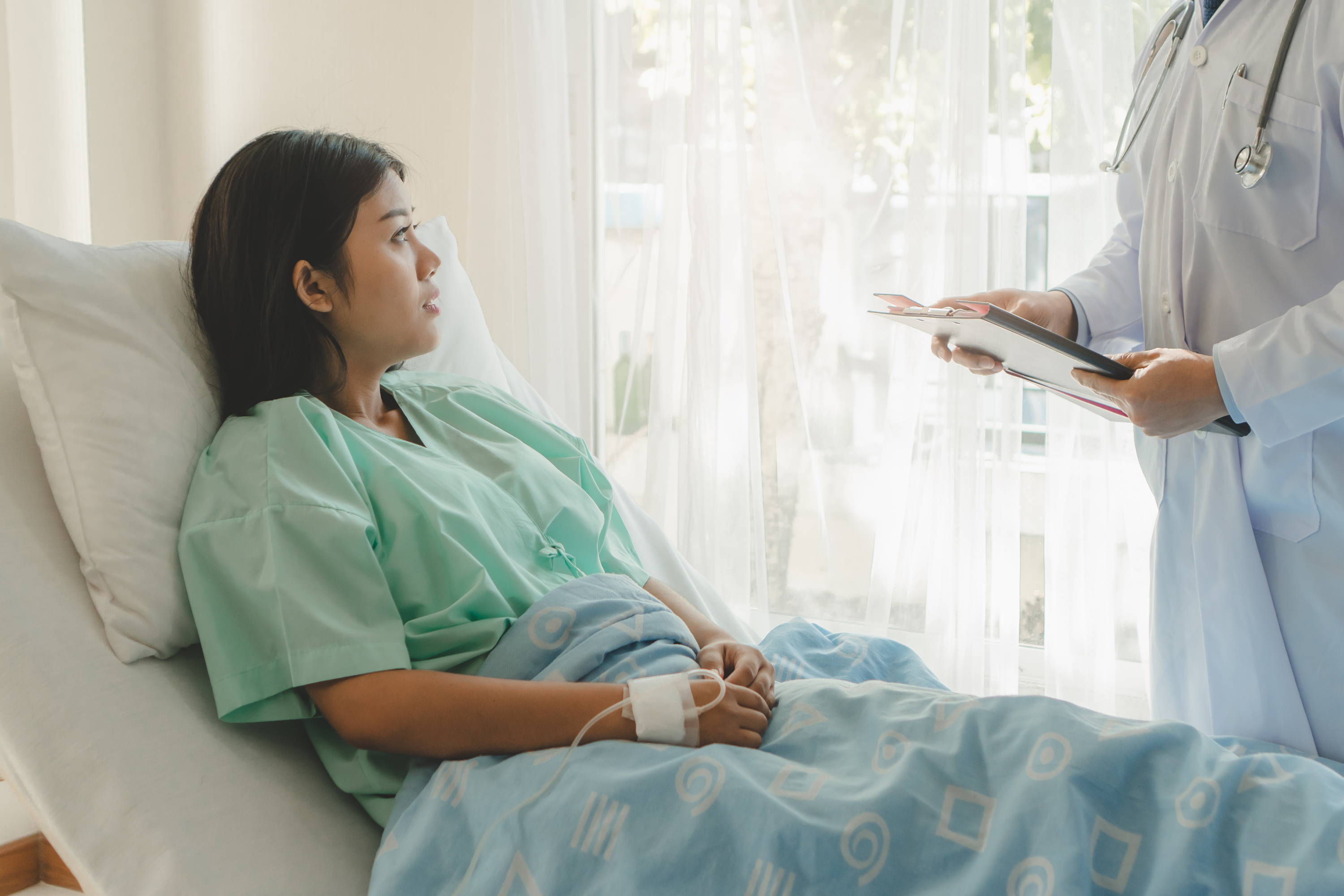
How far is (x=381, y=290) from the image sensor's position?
3.83 feet

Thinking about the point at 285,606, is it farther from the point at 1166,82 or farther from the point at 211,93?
the point at 211,93

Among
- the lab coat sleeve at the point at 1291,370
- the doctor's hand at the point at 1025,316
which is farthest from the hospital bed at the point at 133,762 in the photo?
the lab coat sleeve at the point at 1291,370

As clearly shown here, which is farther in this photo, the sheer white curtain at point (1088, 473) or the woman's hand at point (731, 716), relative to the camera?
the sheer white curtain at point (1088, 473)

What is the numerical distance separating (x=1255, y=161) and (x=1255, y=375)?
244 mm

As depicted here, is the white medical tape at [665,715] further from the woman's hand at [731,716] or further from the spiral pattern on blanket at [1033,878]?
the spiral pattern on blanket at [1033,878]

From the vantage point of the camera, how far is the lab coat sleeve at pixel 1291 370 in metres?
0.96

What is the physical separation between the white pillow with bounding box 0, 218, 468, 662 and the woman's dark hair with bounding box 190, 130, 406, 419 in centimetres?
4

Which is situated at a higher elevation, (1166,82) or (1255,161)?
(1166,82)

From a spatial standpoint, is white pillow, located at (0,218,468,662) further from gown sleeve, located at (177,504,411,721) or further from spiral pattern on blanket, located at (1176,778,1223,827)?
spiral pattern on blanket, located at (1176,778,1223,827)

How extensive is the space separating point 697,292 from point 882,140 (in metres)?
0.51

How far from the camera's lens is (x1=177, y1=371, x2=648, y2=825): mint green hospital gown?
905 mm

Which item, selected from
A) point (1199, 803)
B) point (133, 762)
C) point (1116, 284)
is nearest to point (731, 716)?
point (1199, 803)

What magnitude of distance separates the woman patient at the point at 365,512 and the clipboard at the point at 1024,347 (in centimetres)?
43

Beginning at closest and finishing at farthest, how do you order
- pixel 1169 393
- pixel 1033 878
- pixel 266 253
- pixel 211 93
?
pixel 1033 878
pixel 1169 393
pixel 266 253
pixel 211 93
